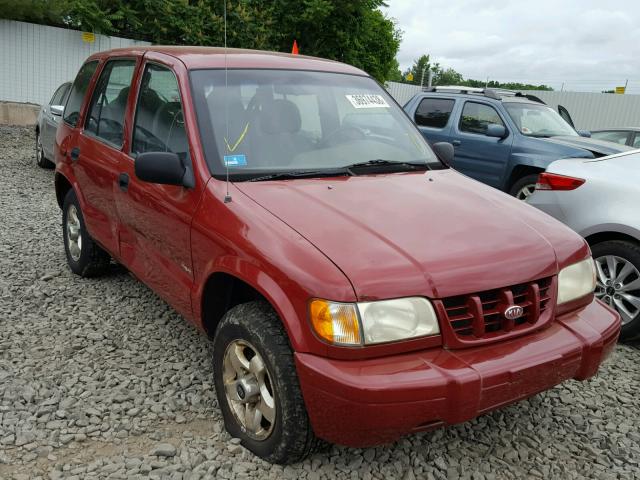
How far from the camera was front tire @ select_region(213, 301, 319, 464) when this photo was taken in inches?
92.7

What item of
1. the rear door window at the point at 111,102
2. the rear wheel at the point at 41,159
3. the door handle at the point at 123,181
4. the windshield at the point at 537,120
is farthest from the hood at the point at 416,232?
the rear wheel at the point at 41,159

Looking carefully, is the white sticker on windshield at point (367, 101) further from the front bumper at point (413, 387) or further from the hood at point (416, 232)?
the front bumper at point (413, 387)

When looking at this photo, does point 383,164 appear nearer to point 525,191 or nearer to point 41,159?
point 525,191

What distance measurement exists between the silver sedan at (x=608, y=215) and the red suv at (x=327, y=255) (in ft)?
3.89

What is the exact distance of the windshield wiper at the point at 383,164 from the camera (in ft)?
10.7

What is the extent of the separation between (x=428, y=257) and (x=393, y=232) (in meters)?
0.23

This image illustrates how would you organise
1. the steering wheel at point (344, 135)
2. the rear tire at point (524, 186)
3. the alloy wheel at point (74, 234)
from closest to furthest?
the steering wheel at point (344, 135)
the alloy wheel at point (74, 234)
the rear tire at point (524, 186)

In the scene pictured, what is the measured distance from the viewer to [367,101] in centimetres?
376

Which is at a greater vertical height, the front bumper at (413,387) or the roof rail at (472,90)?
the roof rail at (472,90)

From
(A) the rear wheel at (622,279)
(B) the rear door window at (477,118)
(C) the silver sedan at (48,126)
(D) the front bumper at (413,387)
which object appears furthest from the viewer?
(C) the silver sedan at (48,126)

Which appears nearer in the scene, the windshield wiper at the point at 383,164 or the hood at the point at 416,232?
the hood at the point at 416,232

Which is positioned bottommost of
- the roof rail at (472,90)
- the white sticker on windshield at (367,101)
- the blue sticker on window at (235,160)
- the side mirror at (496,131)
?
the blue sticker on window at (235,160)

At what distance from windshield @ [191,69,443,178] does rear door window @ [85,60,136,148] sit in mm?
881

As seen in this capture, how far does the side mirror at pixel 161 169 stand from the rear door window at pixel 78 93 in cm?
213
